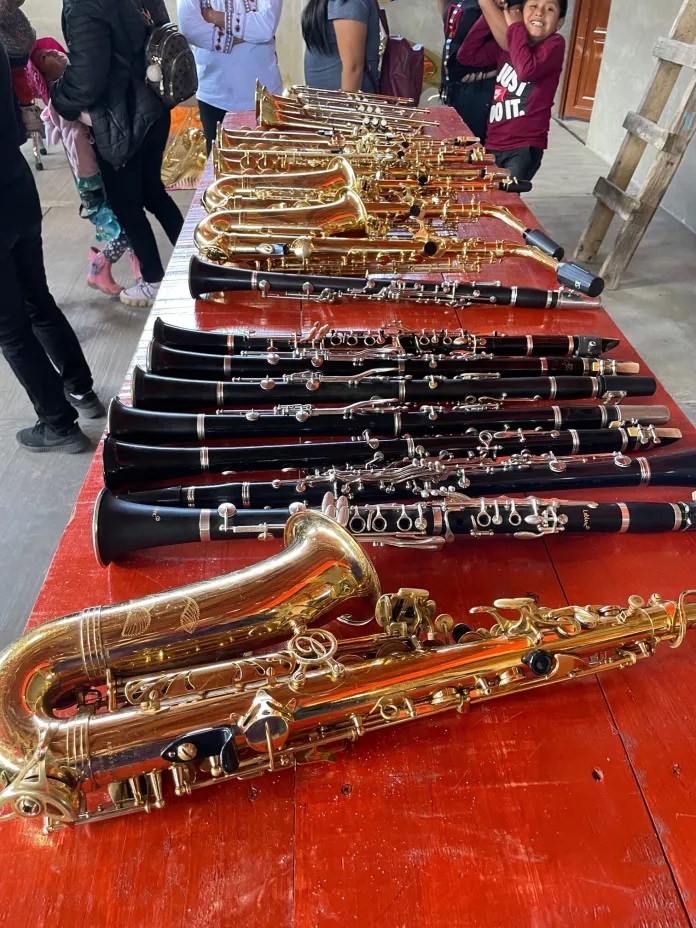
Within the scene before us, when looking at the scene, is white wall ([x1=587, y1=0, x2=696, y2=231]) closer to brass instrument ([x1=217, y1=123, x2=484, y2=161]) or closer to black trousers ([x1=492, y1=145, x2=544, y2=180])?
black trousers ([x1=492, y1=145, x2=544, y2=180])

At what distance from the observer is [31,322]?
2.85 m

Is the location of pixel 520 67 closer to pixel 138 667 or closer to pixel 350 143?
pixel 350 143

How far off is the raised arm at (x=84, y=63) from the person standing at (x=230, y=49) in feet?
2.47

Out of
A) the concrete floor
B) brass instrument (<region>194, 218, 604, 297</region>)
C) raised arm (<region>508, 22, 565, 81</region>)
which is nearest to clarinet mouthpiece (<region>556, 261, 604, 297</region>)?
brass instrument (<region>194, 218, 604, 297</region>)

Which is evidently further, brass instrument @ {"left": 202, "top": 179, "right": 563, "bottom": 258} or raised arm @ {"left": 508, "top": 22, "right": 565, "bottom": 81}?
raised arm @ {"left": 508, "top": 22, "right": 565, "bottom": 81}

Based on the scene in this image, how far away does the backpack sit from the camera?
3.07m

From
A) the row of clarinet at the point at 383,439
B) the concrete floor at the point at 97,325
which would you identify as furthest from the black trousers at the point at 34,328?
the row of clarinet at the point at 383,439

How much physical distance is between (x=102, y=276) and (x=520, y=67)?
302 centimetres

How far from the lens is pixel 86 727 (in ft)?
3.25

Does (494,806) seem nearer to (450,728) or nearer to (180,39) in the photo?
(450,728)

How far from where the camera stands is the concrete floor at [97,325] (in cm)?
267

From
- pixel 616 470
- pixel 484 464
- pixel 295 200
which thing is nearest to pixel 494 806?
pixel 484 464

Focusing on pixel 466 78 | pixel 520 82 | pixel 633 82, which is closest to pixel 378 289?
pixel 520 82

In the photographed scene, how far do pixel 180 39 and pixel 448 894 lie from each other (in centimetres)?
373
